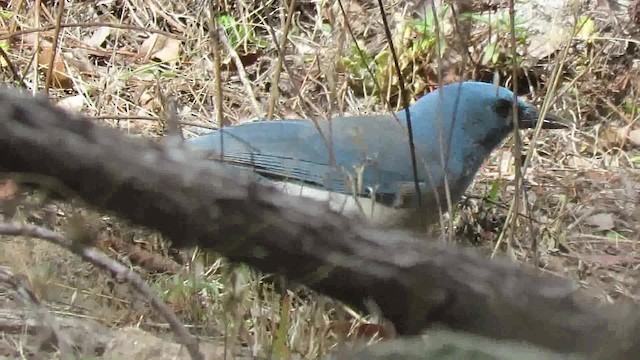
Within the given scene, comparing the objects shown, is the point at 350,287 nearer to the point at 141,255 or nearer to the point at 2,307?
the point at 2,307

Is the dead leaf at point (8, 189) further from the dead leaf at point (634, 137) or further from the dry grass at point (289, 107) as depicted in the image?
the dead leaf at point (634, 137)

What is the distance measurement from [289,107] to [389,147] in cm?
90

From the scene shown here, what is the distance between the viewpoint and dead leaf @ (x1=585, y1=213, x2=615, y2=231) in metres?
2.79

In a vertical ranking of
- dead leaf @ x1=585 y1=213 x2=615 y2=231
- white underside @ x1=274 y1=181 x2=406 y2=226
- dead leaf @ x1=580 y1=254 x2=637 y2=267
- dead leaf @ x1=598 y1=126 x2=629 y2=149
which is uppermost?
dead leaf @ x1=598 y1=126 x2=629 y2=149

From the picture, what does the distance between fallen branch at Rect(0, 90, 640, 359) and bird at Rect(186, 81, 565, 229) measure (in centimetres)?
126

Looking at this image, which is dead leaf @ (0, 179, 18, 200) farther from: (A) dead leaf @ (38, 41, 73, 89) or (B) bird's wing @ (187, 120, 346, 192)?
(A) dead leaf @ (38, 41, 73, 89)

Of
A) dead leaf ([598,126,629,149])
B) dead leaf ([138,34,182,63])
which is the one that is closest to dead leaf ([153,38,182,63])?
dead leaf ([138,34,182,63])

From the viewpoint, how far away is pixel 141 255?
2.52 meters

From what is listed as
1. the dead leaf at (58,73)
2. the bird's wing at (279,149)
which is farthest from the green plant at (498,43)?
the dead leaf at (58,73)

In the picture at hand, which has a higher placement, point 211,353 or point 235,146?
point 235,146

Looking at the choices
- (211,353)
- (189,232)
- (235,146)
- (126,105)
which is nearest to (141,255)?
(235,146)

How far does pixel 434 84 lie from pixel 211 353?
235 centimetres

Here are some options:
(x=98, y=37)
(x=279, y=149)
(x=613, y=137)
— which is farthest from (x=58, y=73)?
(x=613, y=137)

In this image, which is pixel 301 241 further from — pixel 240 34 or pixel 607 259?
pixel 240 34
